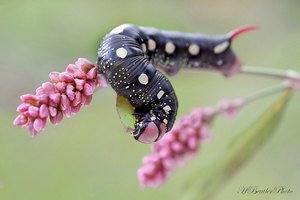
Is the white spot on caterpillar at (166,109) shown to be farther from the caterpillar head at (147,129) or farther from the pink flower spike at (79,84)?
the pink flower spike at (79,84)

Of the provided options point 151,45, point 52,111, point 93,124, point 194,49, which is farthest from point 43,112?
point 93,124

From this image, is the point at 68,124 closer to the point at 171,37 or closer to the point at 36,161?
the point at 36,161

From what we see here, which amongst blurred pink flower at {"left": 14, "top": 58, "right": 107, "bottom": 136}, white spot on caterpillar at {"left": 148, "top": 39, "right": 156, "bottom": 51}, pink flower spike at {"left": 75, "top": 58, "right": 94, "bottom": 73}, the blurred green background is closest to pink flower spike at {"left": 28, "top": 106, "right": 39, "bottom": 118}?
blurred pink flower at {"left": 14, "top": 58, "right": 107, "bottom": 136}

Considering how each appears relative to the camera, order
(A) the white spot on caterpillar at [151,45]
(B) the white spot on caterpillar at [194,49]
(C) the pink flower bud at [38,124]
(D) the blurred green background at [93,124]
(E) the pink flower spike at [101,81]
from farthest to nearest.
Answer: (D) the blurred green background at [93,124]
(B) the white spot on caterpillar at [194,49]
(A) the white spot on caterpillar at [151,45]
(E) the pink flower spike at [101,81]
(C) the pink flower bud at [38,124]

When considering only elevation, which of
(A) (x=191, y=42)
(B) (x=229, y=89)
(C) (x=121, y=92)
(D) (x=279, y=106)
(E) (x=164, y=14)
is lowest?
(C) (x=121, y=92)

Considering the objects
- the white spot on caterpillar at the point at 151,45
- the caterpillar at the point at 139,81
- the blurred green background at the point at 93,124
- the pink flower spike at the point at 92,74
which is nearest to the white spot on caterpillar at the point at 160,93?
the caterpillar at the point at 139,81

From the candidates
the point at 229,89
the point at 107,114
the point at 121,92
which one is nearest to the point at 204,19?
the point at 229,89
